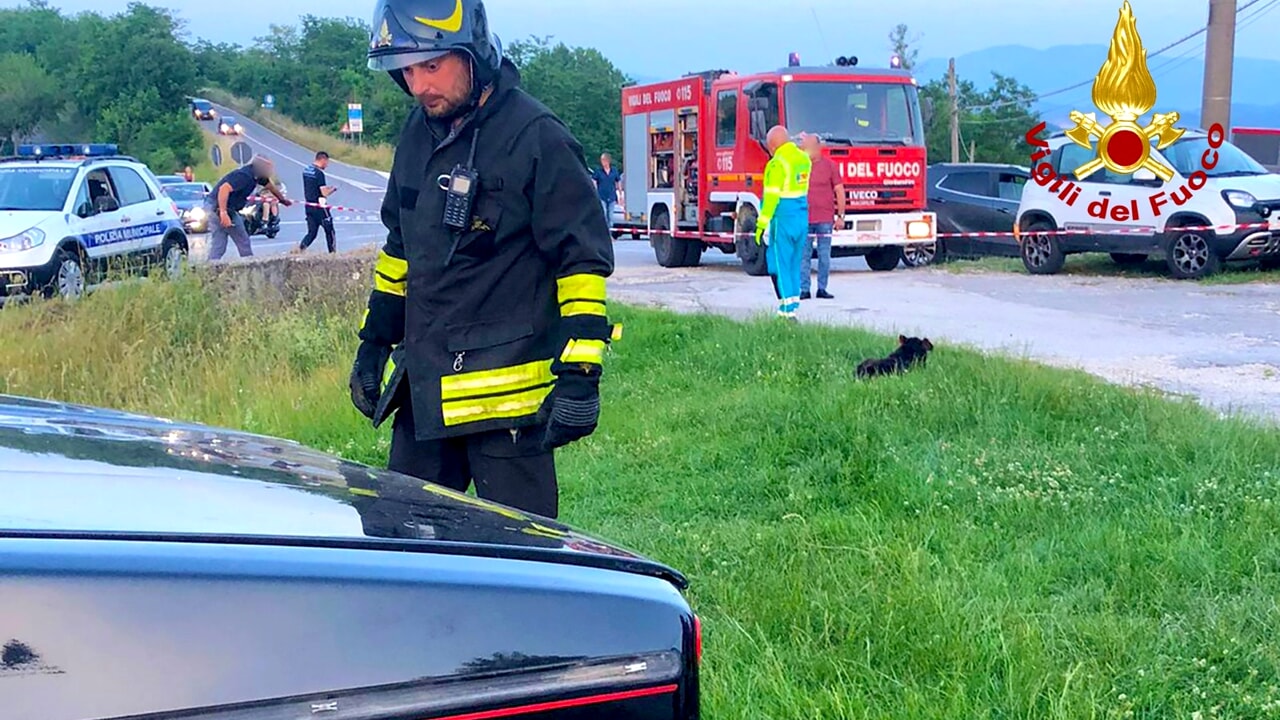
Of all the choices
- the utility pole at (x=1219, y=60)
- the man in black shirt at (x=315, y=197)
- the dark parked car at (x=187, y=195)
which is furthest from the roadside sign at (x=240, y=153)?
the utility pole at (x=1219, y=60)

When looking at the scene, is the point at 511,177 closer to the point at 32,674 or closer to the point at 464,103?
the point at 464,103

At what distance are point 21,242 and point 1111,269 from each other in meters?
12.7

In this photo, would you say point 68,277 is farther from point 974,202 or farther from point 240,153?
point 974,202

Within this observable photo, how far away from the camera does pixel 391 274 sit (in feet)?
12.8

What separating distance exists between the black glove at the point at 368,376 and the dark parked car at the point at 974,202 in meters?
15.0

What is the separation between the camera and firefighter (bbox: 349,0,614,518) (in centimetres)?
346

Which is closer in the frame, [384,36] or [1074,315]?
[384,36]

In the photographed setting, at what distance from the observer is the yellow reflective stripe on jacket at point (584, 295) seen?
11.4 feet

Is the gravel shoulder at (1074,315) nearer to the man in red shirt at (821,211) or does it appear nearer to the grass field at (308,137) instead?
the man in red shirt at (821,211)

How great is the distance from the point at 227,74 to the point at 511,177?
97.0 meters

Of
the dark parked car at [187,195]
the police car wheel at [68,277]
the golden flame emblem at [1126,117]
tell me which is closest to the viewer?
the police car wheel at [68,277]

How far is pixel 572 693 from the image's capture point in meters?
1.64

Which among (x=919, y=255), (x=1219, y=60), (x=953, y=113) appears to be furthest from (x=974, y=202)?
(x=953, y=113)

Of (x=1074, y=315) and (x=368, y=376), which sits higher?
(x=368, y=376)
